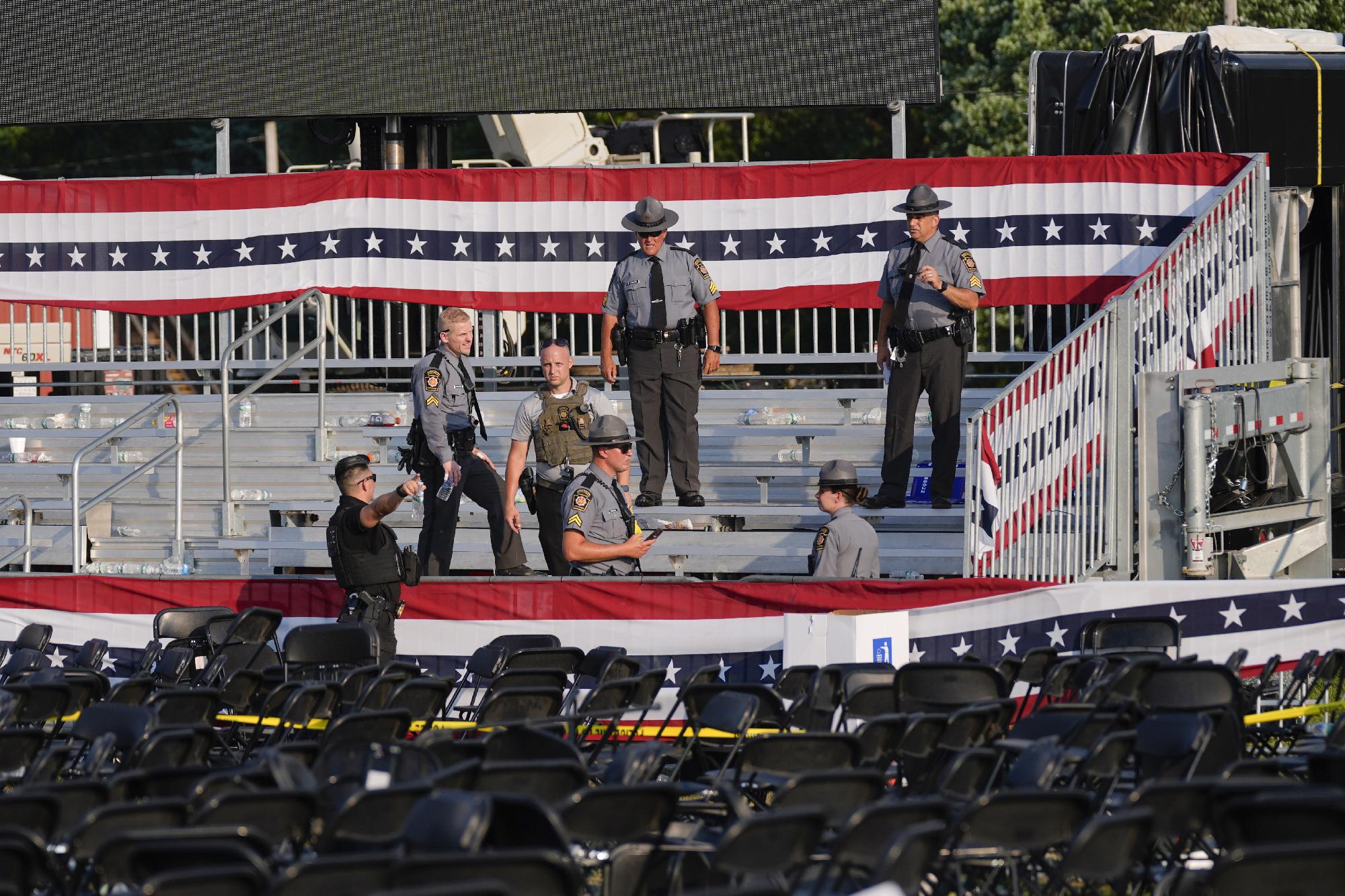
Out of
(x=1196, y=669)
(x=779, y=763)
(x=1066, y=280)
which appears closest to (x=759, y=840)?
(x=779, y=763)

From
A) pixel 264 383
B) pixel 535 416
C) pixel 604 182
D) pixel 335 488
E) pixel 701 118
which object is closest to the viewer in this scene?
pixel 535 416

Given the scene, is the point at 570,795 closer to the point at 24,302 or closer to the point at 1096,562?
the point at 1096,562

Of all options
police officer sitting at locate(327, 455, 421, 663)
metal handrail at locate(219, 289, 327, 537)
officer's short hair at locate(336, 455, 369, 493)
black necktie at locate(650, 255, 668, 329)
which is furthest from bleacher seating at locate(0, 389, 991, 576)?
officer's short hair at locate(336, 455, 369, 493)

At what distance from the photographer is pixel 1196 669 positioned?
26.0 ft

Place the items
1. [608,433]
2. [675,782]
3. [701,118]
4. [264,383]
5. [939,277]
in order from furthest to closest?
[701,118] → [264,383] → [939,277] → [608,433] → [675,782]

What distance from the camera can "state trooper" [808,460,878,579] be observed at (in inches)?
411

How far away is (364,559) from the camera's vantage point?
10.2 metres

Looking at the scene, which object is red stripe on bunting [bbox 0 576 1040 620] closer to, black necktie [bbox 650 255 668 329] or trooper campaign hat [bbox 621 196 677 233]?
black necktie [bbox 650 255 668 329]

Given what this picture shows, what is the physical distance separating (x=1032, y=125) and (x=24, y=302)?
7.70 metres

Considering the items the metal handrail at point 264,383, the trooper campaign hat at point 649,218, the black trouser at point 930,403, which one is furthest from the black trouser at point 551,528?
the metal handrail at point 264,383

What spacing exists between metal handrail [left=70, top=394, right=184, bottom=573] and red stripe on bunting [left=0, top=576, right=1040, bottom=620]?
75 centimetres

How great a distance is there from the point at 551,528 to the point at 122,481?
336 cm

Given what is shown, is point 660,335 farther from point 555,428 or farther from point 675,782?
point 675,782

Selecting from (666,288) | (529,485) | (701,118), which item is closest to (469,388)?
(529,485)
